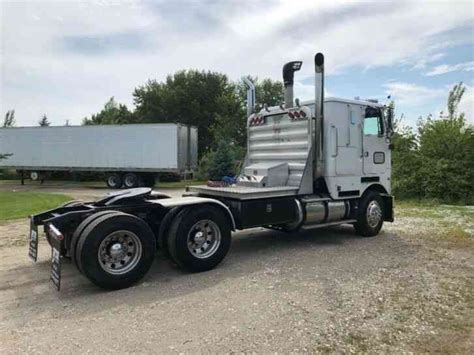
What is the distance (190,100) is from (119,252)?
4023 cm

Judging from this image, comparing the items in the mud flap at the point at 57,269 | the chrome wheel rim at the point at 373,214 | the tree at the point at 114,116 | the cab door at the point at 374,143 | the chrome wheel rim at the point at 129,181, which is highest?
the tree at the point at 114,116

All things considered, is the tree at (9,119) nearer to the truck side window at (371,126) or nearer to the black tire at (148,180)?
the black tire at (148,180)

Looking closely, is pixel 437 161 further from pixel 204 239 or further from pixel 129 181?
pixel 129 181

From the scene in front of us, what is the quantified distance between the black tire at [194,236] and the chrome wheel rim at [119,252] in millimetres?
580

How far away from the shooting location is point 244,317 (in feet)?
14.8

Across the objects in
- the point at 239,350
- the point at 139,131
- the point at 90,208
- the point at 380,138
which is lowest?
the point at 239,350

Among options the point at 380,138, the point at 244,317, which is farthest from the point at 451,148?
the point at 244,317

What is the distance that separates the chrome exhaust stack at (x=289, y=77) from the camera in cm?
867

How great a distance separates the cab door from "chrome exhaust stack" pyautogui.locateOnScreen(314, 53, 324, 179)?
4.32 ft

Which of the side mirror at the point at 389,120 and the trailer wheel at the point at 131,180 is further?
the trailer wheel at the point at 131,180

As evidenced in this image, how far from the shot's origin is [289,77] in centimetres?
873

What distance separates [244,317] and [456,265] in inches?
160

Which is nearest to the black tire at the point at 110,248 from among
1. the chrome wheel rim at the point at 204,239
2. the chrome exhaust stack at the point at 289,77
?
the chrome wheel rim at the point at 204,239

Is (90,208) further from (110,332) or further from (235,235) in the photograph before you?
(235,235)
